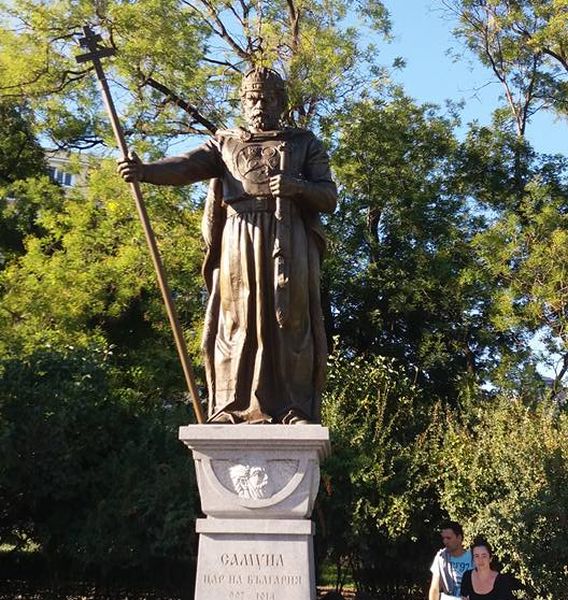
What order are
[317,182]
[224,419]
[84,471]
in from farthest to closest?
1. [84,471]
2. [317,182]
3. [224,419]

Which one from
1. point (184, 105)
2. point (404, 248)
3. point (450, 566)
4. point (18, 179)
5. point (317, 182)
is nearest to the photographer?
point (317, 182)

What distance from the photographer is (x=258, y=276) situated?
21.2 ft

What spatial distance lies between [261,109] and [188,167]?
2.36ft

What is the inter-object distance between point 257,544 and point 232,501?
1.08 feet

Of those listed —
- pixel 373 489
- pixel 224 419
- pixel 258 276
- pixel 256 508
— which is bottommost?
pixel 373 489

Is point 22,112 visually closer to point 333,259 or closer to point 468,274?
point 333,259

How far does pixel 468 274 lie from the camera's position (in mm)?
18969

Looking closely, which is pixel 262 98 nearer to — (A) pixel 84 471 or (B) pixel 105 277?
(A) pixel 84 471

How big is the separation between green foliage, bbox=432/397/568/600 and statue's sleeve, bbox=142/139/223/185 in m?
7.91

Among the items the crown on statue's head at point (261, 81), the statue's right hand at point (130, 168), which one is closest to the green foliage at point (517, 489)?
the crown on statue's head at point (261, 81)

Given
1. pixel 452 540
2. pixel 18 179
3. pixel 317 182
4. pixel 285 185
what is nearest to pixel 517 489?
pixel 452 540

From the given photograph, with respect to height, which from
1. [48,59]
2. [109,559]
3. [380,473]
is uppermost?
[48,59]

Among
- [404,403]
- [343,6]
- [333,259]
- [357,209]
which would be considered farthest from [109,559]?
[343,6]

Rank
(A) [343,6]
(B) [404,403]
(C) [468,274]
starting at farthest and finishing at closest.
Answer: (A) [343,6] < (C) [468,274] < (B) [404,403]
